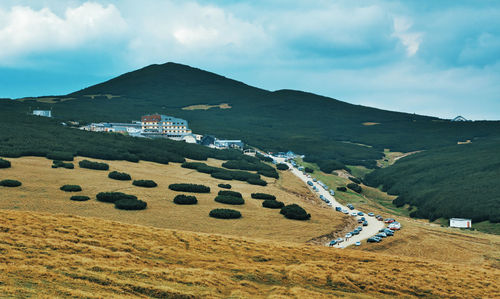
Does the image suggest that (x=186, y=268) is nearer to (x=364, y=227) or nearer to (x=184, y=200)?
(x=184, y=200)

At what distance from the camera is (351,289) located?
2408 centimetres

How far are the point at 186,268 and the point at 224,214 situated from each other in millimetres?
23272

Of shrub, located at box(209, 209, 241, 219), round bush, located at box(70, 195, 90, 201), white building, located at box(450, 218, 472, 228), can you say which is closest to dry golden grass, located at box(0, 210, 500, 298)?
shrub, located at box(209, 209, 241, 219)

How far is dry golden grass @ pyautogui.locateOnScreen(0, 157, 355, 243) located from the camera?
4162 centimetres

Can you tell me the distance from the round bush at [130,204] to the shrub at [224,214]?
27.0 feet

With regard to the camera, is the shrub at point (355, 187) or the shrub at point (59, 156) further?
the shrub at point (355, 187)

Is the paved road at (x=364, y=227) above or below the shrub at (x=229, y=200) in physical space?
below

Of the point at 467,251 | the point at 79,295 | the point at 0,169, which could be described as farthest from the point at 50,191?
the point at 467,251

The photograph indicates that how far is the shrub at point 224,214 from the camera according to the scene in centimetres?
4646

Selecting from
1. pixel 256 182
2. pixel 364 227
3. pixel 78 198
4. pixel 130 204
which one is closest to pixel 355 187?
pixel 256 182

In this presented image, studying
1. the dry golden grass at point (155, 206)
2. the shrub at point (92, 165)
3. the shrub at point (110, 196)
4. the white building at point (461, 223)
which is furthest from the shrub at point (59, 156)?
the white building at point (461, 223)

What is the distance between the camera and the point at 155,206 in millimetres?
47969

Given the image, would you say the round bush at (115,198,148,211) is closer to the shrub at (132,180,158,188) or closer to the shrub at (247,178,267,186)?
the shrub at (132,180,158,188)

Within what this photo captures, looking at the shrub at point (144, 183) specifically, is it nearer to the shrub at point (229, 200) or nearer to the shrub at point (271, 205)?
the shrub at point (229, 200)
